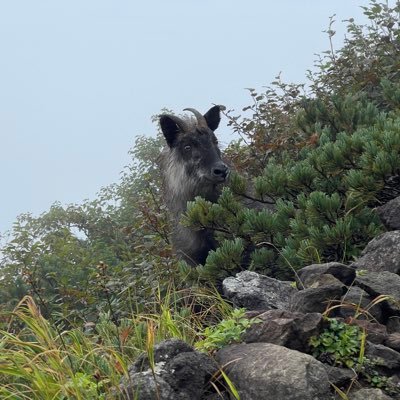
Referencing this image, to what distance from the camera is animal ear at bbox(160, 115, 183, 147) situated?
392 inches

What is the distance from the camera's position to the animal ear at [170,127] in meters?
9.95

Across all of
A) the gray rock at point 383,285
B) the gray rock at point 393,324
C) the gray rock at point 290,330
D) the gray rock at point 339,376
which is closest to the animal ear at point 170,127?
the gray rock at point 383,285

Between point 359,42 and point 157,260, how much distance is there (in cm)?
473

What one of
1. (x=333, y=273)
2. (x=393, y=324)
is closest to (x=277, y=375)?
(x=393, y=324)

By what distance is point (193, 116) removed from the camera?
10562 mm

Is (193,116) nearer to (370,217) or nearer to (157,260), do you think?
(157,260)

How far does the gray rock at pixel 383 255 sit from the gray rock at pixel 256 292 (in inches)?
26.7

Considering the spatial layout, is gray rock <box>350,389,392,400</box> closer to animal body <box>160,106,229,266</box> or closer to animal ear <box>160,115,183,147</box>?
animal body <box>160,106,229,266</box>

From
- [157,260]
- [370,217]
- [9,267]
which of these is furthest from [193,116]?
[9,267]

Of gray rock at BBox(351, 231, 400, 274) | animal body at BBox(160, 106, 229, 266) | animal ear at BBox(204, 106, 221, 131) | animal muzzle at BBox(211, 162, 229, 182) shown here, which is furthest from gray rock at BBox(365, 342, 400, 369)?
animal ear at BBox(204, 106, 221, 131)

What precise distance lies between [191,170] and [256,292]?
374cm

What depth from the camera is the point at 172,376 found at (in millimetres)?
4664

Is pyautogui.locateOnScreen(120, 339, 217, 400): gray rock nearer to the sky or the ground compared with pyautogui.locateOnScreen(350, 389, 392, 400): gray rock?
nearer to the sky

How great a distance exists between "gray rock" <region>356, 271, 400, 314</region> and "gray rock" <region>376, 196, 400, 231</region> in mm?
1359
